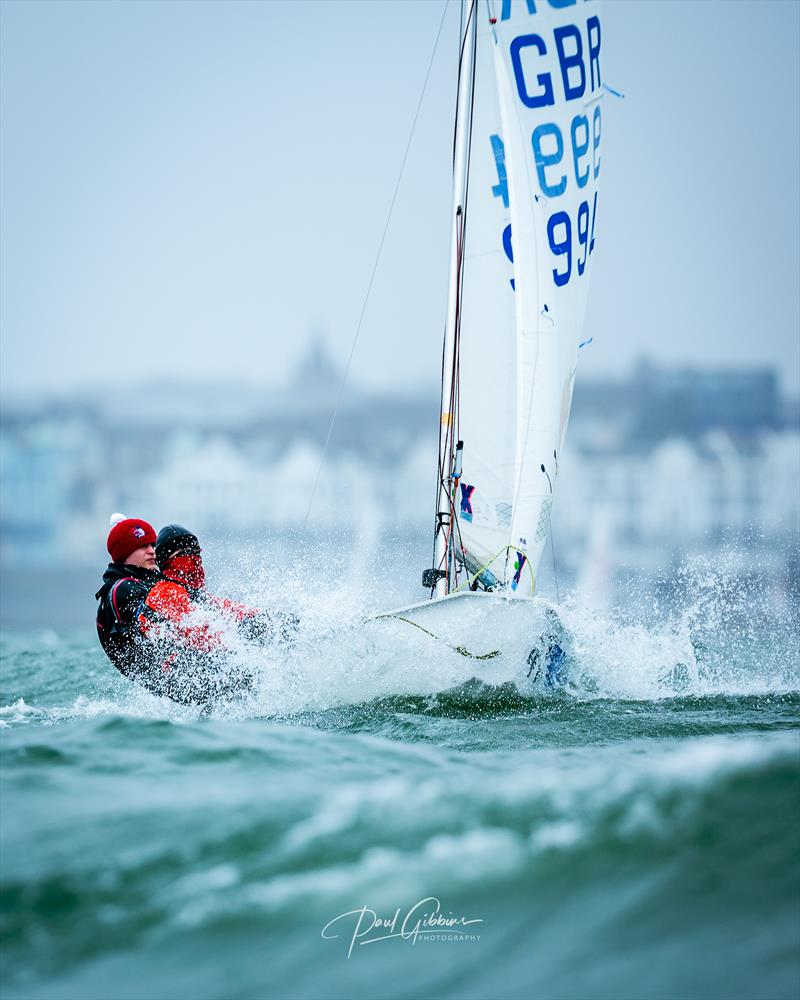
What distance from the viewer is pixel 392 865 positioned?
2404 mm

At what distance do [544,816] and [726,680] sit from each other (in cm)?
378

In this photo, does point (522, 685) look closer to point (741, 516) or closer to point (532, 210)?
point (532, 210)

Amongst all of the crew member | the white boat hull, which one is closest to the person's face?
the crew member

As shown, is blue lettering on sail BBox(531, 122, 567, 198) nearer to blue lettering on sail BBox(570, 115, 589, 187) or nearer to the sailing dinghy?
the sailing dinghy

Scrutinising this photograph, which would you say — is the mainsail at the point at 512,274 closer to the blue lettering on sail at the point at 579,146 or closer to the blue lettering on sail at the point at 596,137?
the blue lettering on sail at the point at 579,146

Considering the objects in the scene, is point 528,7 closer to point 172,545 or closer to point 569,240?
point 569,240

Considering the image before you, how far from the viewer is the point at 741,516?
2435 inches

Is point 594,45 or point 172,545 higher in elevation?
point 594,45

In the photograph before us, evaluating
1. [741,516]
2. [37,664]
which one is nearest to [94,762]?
[37,664]

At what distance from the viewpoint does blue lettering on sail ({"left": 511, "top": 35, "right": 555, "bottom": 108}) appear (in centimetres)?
656

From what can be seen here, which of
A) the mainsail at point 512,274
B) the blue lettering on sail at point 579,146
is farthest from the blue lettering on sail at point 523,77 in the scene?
the blue lettering on sail at point 579,146

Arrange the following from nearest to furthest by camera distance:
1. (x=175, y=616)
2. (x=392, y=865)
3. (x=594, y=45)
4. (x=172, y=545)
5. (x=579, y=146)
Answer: (x=392, y=865) → (x=175, y=616) → (x=172, y=545) → (x=579, y=146) → (x=594, y=45)

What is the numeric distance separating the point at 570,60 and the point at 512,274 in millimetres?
1543

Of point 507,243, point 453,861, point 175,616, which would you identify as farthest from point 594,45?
point 453,861
